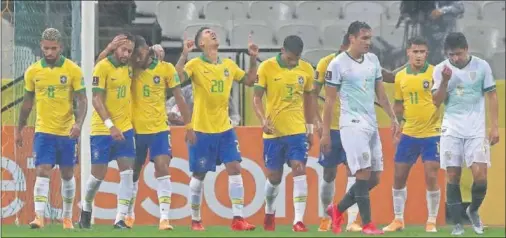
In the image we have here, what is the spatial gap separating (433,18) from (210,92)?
637 cm

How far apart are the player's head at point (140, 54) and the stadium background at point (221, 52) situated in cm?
239

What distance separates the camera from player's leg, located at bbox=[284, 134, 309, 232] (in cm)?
1270

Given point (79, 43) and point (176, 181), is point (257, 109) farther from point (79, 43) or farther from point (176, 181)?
point (79, 43)

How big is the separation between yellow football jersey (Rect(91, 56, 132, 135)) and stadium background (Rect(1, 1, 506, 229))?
2.27 meters

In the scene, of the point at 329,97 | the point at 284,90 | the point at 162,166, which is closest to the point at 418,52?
the point at 284,90

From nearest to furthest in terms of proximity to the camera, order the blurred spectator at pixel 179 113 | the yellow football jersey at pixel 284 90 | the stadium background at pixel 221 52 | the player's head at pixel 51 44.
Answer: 1. the player's head at pixel 51 44
2. the yellow football jersey at pixel 284 90
3. the stadium background at pixel 221 52
4. the blurred spectator at pixel 179 113

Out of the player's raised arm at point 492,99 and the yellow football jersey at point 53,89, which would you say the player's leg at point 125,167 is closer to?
the yellow football jersey at point 53,89

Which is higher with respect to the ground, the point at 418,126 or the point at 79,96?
the point at 79,96

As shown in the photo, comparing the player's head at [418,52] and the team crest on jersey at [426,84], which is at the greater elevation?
the player's head at [418,52]

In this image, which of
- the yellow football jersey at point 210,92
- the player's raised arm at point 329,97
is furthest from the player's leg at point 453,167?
the yellow football jersey at point 210,92

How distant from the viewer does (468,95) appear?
1203cm

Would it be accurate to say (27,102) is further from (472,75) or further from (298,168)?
(472,75)

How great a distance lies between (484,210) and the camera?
15.9 meters

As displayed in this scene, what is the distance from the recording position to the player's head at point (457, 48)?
1191 cm
